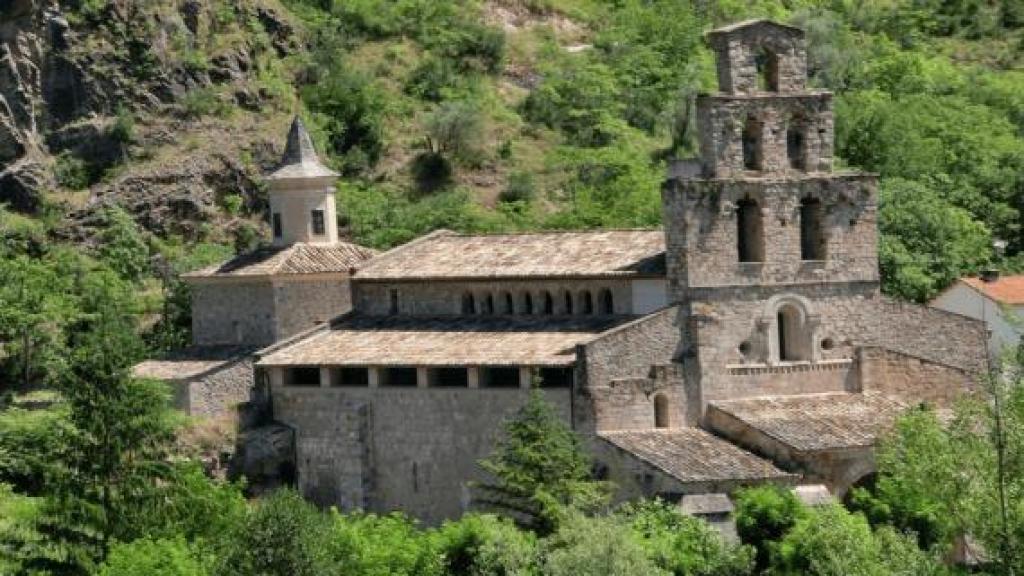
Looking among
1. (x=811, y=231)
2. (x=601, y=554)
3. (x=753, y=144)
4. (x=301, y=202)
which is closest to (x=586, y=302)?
(x=753, y=144)

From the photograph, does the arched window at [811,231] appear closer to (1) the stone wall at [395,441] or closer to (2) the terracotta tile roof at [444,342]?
(2) the terracotta tile roof at [444,342]

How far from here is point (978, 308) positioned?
8719cm

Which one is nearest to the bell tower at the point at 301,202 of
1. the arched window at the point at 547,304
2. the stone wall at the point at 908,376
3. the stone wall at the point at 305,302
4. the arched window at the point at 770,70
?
the stone wall at the point at 305,302

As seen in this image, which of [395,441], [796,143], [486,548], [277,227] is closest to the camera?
[486,548]

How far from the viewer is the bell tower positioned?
259 ft

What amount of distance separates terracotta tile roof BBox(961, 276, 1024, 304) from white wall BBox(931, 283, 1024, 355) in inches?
10.9

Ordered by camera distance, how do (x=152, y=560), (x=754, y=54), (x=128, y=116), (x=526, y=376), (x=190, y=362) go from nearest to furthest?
(x=152, y=560)
(x=526, y=376)
(x=754, y=54)
(x=190, y=362)
(x=128, y=116)

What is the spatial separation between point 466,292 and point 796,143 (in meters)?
11.6

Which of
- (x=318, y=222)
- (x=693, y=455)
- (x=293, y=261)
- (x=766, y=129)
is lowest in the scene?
(x=693, y=455)

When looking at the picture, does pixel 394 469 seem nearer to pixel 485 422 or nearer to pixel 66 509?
pixel 485 422

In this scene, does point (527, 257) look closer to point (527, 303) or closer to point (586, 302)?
point (527, 303)

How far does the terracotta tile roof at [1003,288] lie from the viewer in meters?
87.1

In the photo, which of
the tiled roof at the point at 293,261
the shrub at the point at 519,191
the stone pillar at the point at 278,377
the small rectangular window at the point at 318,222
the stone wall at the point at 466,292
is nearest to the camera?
the stone wall at the point at 466,292

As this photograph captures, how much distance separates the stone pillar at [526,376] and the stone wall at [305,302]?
1183 cm
